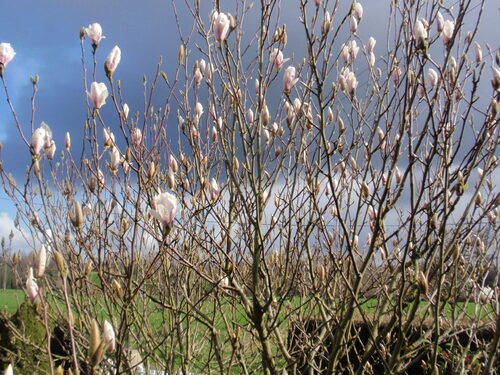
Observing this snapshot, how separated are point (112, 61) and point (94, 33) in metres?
0.33

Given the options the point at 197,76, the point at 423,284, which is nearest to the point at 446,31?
the point at 423,284

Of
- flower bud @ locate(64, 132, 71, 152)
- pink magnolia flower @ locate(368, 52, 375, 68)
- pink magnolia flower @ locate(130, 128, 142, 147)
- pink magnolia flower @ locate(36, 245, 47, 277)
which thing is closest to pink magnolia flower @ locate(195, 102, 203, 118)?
pink magnolia flower @ locate(130, 128, 142, 147)

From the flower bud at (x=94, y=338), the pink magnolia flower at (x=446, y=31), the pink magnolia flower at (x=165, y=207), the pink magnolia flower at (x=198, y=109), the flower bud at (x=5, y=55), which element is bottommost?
the flower bud at (x=94, y=338)

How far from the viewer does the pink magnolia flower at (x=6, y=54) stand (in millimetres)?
2029

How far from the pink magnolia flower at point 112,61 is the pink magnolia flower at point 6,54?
43 cm

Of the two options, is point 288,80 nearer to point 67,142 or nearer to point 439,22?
point 439,22

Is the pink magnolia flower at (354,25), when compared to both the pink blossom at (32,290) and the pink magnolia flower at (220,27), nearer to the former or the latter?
the pink magnolia flower at (220,27)

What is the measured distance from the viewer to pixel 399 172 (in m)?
2.63

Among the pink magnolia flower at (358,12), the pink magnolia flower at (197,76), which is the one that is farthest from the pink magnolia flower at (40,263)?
the pink magnolia flower at (358,12)

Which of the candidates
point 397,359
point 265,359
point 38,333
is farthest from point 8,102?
point 38,333

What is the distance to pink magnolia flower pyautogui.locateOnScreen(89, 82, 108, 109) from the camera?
1.96m

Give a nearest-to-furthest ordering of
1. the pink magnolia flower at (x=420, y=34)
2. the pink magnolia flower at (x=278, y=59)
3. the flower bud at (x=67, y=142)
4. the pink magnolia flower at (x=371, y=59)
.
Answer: the pink magnolia flower at (x=420, y=34), the pink magnolia flower at (x=278, y=59), the flower bud at (x=67, y=142), the pink magnolia flower at (x=371, y=59)

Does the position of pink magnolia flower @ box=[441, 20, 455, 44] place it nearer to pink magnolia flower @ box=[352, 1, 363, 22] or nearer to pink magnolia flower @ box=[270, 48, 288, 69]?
pink magnolia flower @ box=[270, 48, 288, 69]

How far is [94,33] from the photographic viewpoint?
7.09ft
